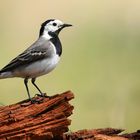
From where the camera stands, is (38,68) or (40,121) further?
(38,68)

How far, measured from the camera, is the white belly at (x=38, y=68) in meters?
11.0

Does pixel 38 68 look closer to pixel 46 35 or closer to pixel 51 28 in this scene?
pixel 46 35

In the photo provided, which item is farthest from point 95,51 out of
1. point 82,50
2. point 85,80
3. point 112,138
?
point 112,138

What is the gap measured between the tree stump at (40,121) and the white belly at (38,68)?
1.55m

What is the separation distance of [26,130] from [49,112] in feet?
1.11

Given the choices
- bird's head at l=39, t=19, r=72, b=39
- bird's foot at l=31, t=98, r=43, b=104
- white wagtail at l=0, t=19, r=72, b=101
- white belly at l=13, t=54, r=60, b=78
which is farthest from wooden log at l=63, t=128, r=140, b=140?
bird's head at l=39, t=19, r=72, b=39

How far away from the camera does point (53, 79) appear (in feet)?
51.6

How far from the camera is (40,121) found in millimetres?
9195

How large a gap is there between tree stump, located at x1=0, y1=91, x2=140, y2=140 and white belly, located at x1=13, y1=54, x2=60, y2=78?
1546 millimetres

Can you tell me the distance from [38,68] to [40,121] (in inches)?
74.6

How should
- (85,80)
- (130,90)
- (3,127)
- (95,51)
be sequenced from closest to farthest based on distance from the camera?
(3,127), (130,90), (85,80), (95,51)

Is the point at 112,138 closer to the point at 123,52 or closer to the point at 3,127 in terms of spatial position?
the point at 3,127

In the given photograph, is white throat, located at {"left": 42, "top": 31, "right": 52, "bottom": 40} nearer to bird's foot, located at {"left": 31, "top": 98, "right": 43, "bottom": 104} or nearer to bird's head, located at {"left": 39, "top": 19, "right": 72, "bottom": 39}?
bird's head, located at {"left": 39, "top": 19, "right": 72, "bottom": 39}

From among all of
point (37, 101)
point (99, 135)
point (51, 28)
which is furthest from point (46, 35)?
point (99, 135)
